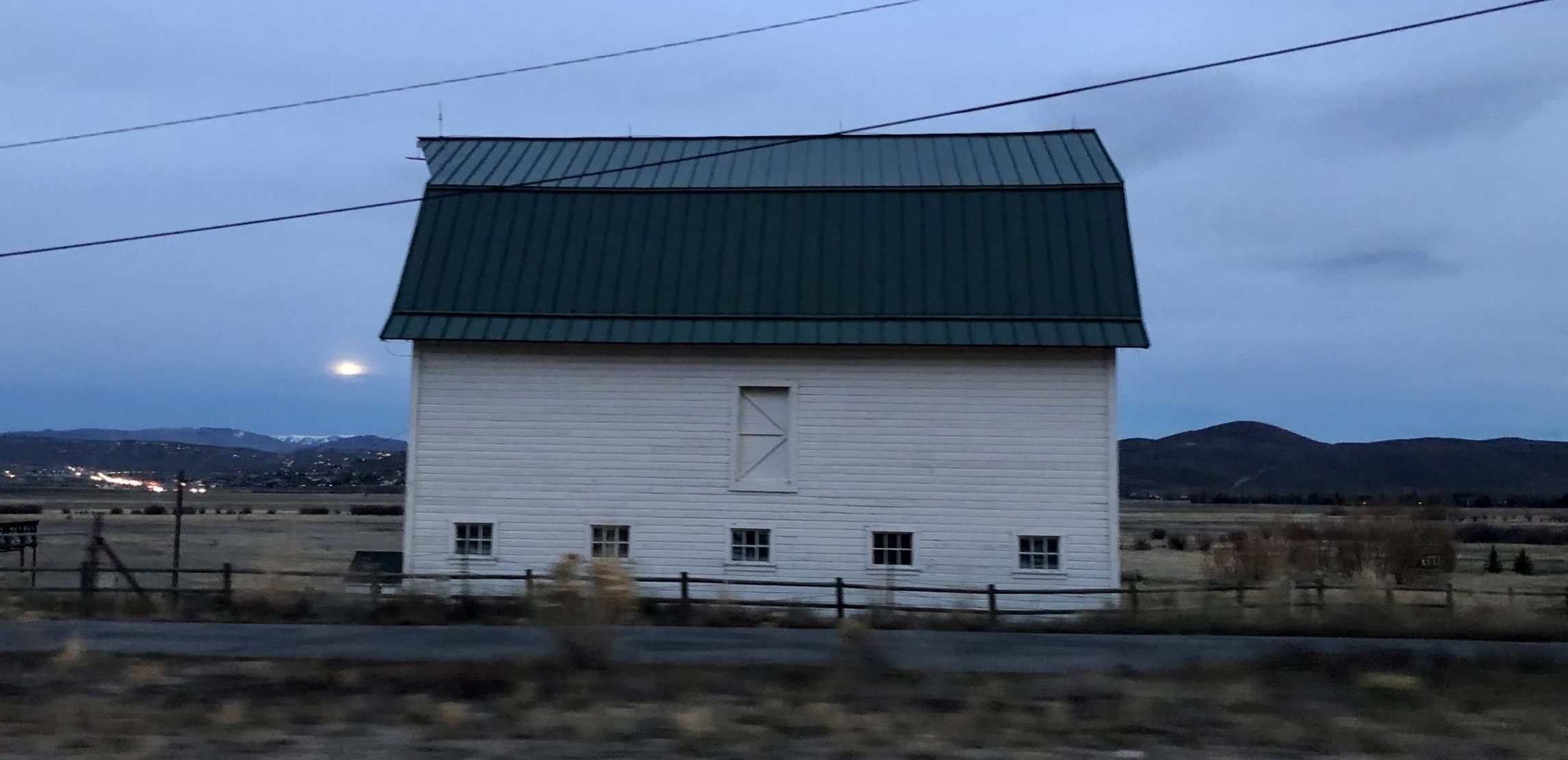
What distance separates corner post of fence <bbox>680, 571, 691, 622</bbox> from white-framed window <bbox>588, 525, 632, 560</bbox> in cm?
153

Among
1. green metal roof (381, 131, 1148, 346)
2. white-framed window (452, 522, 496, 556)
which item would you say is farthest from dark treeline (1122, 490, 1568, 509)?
white-framed window (452, 522, 496, 556)

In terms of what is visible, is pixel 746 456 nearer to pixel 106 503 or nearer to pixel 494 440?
pixel 494 440

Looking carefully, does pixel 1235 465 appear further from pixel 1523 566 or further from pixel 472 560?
pixel 472 560

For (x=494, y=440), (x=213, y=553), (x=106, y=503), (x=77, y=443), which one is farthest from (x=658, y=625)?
(x=77, y=443)

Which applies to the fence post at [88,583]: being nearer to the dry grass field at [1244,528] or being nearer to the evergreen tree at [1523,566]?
the dry grass field at [1244,528]

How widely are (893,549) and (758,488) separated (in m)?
2.58

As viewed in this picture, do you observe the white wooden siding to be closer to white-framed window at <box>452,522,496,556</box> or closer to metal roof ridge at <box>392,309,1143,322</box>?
white-framed window at <box>452,522,496,556</box>

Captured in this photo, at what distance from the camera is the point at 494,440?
21.7m

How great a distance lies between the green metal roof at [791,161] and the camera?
77.0 feet

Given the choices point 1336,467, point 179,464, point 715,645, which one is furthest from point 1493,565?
point 179,464

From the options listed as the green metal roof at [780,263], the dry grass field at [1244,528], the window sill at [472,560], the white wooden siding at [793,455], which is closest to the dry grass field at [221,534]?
the window sill at [472,560]

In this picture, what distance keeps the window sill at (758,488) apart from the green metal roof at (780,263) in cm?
251

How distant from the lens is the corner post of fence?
18533 millimetres

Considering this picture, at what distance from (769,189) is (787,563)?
281 inches
